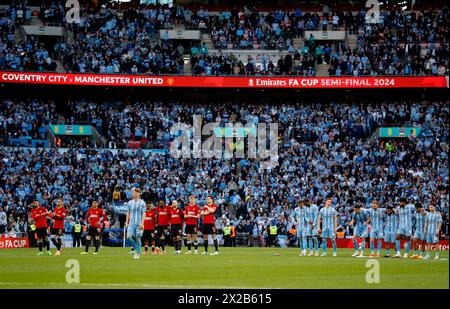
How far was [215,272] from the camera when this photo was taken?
24266 mm

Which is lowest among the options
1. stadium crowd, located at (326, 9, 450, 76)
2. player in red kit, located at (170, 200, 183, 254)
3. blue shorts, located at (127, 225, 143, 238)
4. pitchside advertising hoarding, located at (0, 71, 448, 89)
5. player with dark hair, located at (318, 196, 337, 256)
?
player in red kit, located at (170, 200, 183, 254)

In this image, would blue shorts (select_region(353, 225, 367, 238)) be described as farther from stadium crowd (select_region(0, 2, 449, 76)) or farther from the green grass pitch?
stadium crowd (select_region(0, 2, 449, 76))

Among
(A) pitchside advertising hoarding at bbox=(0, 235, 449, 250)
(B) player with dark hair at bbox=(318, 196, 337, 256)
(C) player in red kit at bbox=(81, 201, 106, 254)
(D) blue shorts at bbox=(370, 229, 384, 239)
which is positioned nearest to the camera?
(B) player with dark hair at bbox=(318, 196, 337, 256)

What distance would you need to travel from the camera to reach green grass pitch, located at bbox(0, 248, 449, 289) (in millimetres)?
20484

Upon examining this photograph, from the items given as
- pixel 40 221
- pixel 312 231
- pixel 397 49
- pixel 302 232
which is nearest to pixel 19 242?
pixel 40 221

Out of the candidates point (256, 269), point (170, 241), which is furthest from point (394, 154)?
point (256, 269)

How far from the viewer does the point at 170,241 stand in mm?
44719

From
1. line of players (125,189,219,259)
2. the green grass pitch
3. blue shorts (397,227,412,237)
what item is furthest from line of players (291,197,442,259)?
line of players (125,189,219,259)

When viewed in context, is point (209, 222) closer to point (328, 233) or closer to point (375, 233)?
point (328, 233)

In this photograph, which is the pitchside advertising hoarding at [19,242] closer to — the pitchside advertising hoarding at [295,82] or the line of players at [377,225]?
the line of players at [377,225]

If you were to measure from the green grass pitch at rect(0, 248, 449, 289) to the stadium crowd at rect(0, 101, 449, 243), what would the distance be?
15.9m

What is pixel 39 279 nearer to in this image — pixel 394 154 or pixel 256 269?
pixel 256 269

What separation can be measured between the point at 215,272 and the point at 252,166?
27.8 metres
